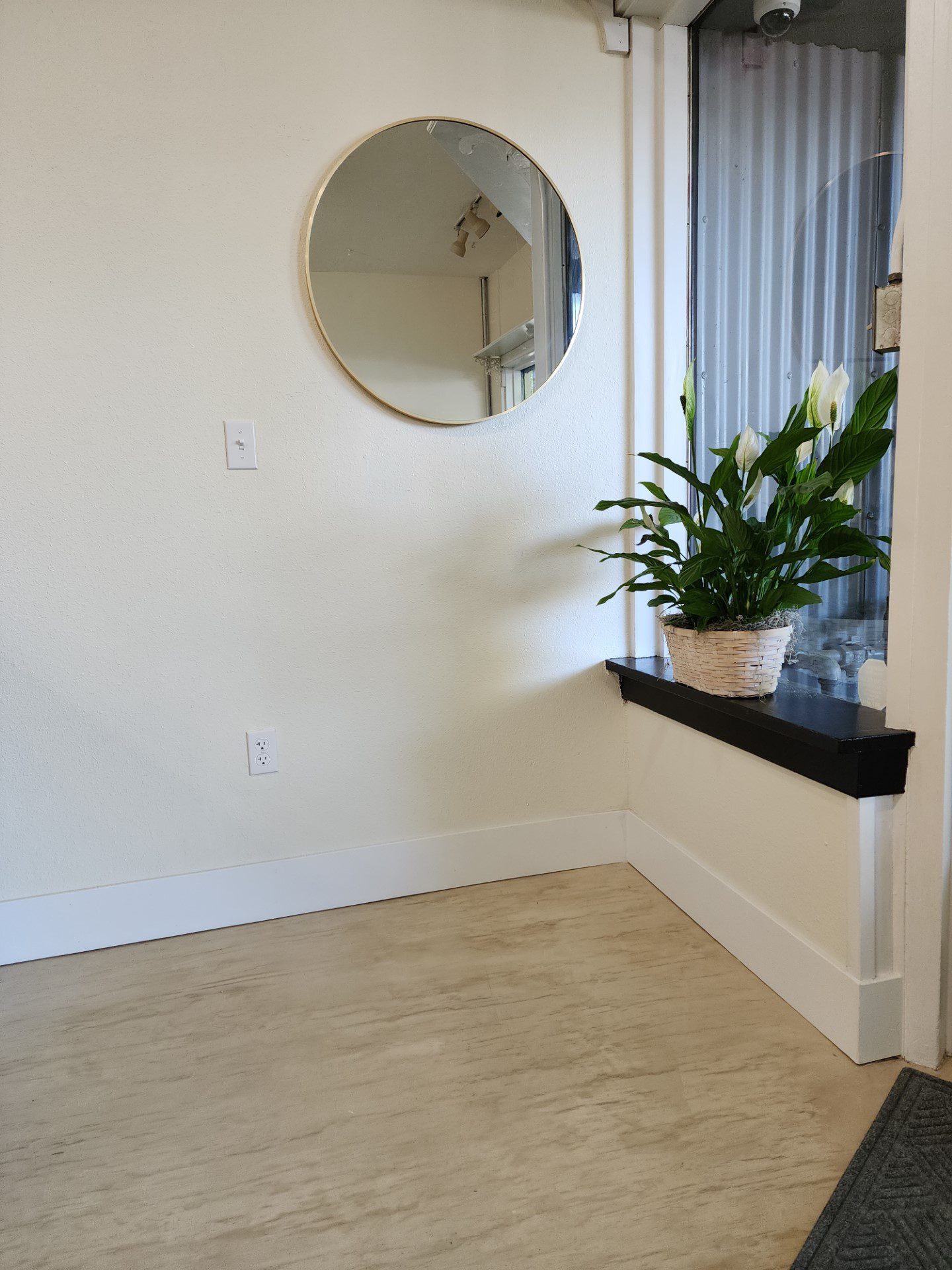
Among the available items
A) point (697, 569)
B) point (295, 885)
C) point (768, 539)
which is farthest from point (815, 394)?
point (295, 885)

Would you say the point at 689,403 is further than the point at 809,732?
Yes

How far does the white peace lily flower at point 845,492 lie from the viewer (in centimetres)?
145

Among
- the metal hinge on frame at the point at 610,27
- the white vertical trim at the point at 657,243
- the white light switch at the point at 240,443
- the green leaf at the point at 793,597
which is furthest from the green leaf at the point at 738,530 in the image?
the metal hinge on frame at the point at 610,27

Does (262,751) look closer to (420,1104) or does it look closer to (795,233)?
(420,1104)

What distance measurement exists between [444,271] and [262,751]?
1.18 m

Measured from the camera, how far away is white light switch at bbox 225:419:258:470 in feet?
6.02

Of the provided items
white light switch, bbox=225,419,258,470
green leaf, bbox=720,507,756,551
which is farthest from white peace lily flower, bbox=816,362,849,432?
white light switch, bbox=225,419,258,470

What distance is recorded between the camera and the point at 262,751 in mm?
1931

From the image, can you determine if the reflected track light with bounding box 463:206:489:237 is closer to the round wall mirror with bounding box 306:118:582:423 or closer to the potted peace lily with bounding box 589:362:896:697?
the round wall mirror with bounding box 306:118:582:423

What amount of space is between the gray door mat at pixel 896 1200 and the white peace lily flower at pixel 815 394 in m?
1.10

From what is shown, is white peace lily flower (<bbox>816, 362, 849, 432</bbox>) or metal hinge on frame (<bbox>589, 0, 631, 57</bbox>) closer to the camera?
white peace lily flower (<bbox>816, 362, 849, 432</bbox>)

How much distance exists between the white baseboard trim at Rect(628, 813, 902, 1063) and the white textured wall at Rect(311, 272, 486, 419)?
1.17m

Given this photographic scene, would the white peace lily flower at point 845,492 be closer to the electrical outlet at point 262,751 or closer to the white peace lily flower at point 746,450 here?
the white peace lily flower at point 746,450

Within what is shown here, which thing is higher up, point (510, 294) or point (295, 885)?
point (510, 294)
